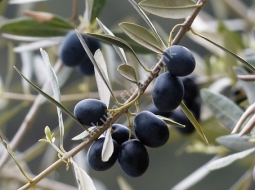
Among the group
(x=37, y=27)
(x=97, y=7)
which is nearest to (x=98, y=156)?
(x=97, y=7)

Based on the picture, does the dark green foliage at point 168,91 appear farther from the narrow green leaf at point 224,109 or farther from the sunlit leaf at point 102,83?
the narrow green leaf at point 224,109

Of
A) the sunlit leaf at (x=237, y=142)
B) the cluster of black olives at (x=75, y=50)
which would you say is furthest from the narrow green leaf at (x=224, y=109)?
the cluster of black olives at (x=75, y=50)

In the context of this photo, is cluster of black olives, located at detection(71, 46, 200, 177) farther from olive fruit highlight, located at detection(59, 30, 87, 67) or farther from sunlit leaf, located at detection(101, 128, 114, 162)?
Answer: olive fruit highlight, located at detection(59, 30, 87, 67)

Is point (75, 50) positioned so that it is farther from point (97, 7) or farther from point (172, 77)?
point (172, 77)

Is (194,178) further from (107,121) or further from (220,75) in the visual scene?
(107,121)

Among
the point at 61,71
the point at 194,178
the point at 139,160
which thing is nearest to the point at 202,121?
the point at 194,178
